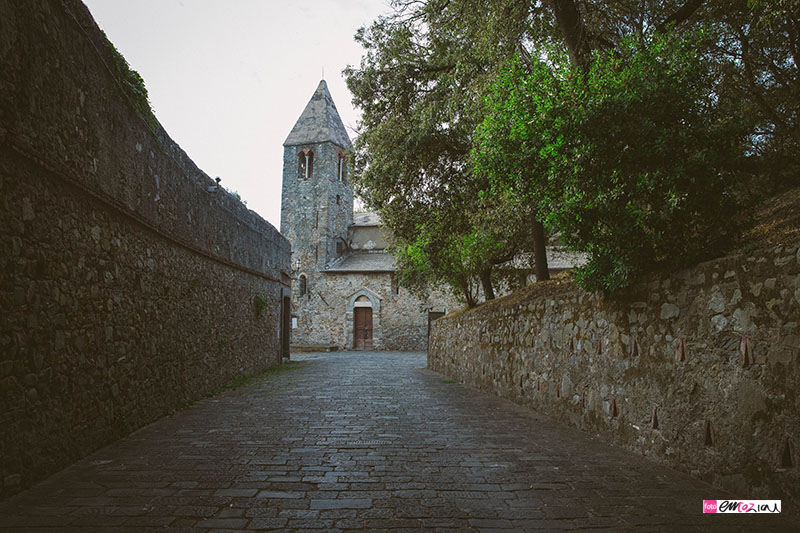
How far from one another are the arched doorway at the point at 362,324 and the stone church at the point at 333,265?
0.06 meters

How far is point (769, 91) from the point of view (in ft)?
26.7

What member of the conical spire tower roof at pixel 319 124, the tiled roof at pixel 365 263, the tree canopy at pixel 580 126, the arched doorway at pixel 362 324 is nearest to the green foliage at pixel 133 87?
the tree canopy at pixel 580 126

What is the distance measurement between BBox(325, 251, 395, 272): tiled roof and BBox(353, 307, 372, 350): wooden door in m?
2.51

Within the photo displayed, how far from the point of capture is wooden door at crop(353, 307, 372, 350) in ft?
101

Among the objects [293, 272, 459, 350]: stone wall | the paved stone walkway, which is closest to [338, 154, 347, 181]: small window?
[293, 272, 459, 350]: stone wall

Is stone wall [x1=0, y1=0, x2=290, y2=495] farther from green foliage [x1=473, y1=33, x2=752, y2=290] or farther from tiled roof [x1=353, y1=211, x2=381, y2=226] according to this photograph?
tiled roof [x1=353, y1=211, x2=381, y2=226]

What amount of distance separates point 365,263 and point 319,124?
401 inches

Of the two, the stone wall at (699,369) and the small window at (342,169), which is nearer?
the stone wall at (699,369)

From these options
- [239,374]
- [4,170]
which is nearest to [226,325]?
[239,374]

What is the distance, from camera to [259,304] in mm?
13516

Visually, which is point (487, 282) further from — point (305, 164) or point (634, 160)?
point (305, 164)

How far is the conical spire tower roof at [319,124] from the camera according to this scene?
109 ft

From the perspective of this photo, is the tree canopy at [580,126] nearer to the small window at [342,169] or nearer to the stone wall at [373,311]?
the stone wall at [373,311]

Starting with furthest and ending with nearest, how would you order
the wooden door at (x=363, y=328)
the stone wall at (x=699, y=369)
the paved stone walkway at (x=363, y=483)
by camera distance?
the wooden door at (x=363, y=328) → the stone wall at (x=699, y=369) → the paved stone walkway at (x=363, y=483)
